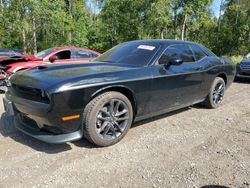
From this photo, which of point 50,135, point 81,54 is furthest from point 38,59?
point 50,135

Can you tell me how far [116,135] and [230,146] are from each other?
167 cm

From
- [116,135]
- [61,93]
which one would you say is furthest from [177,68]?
[61,93]

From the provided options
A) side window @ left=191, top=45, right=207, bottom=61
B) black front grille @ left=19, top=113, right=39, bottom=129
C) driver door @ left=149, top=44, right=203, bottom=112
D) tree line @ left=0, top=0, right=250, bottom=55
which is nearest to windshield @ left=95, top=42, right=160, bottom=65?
driver door @ left=149, top=44, right=203, bottom=112

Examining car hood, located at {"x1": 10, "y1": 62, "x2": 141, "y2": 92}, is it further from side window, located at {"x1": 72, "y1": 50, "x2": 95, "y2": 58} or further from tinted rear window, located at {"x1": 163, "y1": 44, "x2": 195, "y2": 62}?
side window, located at {"x1": 72, "y1": 50, "x2": 95, "y2": 58}

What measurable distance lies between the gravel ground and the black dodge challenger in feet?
0.86

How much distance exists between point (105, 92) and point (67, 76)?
1.85ft

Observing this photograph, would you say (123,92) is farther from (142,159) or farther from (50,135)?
(50,135)

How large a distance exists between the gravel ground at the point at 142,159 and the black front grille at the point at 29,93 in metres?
0.71

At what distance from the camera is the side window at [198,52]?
18.4 ft

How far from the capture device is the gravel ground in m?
3.06

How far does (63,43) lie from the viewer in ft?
93.4

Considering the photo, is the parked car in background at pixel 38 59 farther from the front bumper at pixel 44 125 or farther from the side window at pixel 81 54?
the front bumper at pixel 44 125

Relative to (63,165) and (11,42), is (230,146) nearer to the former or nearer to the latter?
(63,165)

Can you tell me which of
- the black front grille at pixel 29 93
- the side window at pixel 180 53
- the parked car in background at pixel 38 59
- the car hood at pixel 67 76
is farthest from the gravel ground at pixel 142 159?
the parked car in background at pixel 38 59
